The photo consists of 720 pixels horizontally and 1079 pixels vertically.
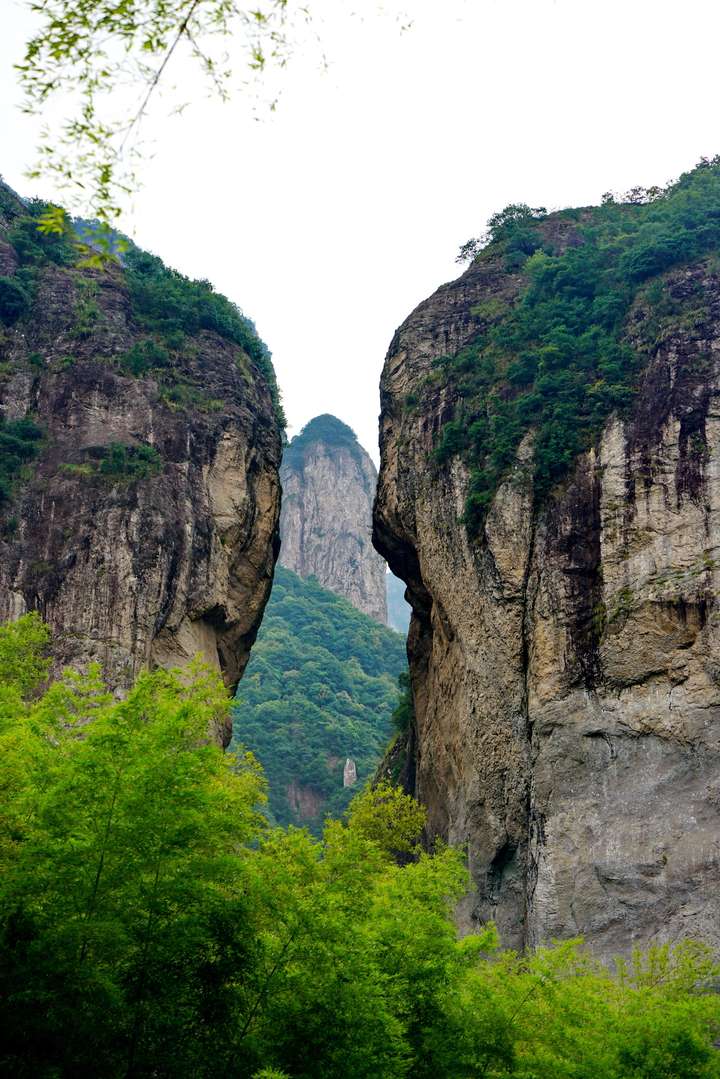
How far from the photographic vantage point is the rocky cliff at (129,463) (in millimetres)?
31250

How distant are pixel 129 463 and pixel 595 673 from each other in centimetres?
1724

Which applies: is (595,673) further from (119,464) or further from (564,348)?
(119,464)

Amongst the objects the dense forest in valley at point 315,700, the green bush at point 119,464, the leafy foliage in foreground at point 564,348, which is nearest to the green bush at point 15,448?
the green bush at point 119,464

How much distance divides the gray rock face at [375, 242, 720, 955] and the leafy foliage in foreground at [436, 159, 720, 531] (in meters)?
0.69

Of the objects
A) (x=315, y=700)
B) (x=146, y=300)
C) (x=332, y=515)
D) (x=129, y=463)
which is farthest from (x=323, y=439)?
(x=129, y=463)

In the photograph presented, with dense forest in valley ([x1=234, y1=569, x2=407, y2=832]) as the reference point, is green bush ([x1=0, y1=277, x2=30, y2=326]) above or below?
above

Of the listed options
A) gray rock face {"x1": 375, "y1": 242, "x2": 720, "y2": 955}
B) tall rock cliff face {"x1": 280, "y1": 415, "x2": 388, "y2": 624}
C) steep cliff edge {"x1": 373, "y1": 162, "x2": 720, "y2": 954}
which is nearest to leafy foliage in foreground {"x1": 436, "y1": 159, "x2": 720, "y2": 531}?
steep cliff edge {"x1": 373, "y1": 162, "x2": 720, "y2": 954}

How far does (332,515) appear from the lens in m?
112

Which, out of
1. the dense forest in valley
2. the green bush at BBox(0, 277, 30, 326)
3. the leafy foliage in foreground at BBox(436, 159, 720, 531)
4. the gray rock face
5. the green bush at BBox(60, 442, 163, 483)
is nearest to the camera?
the gray rock face

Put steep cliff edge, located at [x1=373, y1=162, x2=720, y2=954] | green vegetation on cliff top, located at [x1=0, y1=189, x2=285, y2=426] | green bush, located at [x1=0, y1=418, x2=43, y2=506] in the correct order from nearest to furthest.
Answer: steep cliff edge, located at [x1=373, y1=162, x2=720, y2=954] → green bush, located at [x1=0, y1=418, x2=43, y2=506] → green vegetation on cliff top, located at [x1=0, y1=189, x2=285, y2=426]

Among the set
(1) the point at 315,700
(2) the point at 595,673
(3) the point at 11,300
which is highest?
(3) the point at 11,300

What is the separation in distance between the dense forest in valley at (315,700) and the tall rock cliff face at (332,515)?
529 inches

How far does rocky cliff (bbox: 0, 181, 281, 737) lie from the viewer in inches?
1230

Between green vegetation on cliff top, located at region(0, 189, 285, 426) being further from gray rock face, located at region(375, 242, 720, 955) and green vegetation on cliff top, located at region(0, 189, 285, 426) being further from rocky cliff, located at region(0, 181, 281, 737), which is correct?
gray rock face, located at region(375, 242, 720, 955)
